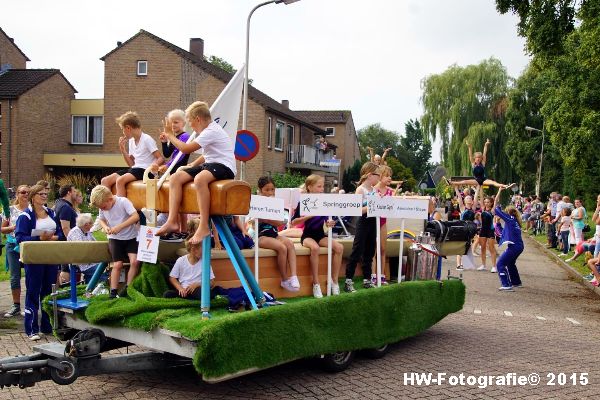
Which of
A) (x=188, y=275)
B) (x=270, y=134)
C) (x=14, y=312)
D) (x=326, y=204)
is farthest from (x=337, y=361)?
(x=270, y=134)

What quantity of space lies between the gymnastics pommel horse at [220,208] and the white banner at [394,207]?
219cm

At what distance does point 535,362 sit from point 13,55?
155 feet

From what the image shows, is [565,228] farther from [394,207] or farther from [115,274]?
[115,274]

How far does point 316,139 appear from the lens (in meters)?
51.2

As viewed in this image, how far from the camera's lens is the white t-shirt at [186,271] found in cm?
610

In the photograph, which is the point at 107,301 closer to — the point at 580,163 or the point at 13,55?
the point at 580,163

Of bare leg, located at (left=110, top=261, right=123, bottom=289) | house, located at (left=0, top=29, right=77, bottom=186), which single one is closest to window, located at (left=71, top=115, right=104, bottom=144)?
house, located at (left=0, top=29, right=77, bottom=186)

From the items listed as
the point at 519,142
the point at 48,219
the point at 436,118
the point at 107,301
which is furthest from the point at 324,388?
the point at 519,142

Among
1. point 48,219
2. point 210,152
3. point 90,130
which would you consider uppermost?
point 90,130

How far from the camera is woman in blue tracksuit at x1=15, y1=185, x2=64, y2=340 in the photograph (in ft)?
26.5

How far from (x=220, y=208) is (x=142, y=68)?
34537mm

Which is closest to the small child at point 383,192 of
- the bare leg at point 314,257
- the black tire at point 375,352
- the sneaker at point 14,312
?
the black tire at point 375,352

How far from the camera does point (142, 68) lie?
3812 cm

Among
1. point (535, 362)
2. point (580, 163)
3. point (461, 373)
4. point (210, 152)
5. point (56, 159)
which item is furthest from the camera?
point (56, 159)
